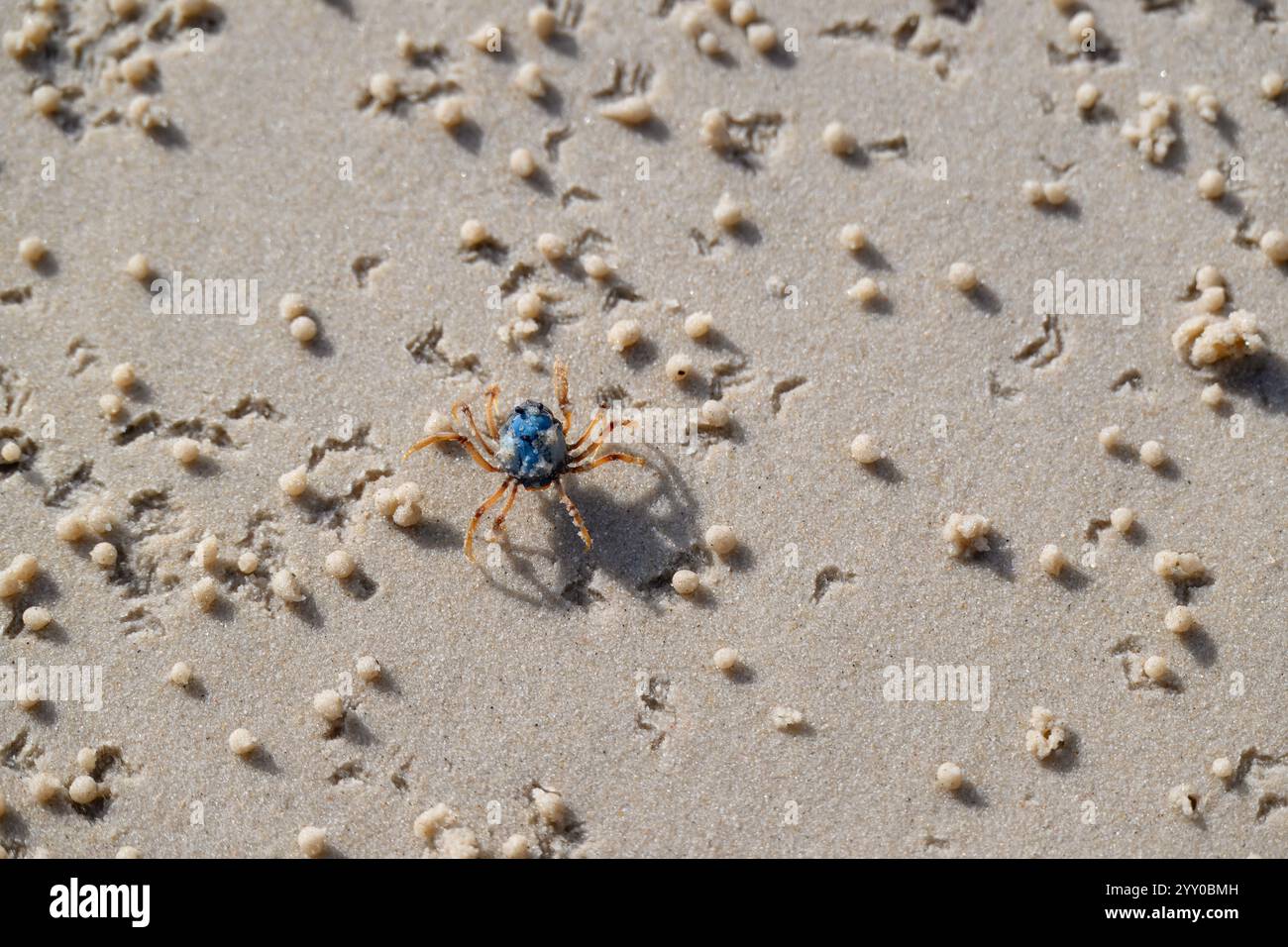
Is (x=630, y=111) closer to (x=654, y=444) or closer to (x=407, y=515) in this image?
(x=654, y=444)

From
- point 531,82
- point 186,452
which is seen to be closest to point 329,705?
point 186,452

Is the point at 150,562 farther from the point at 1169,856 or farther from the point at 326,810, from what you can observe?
the point at 1169,856

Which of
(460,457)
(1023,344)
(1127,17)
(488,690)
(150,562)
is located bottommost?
(488,690)

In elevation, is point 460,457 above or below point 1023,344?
below

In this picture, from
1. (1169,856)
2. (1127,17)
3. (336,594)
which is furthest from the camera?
(1127,17)

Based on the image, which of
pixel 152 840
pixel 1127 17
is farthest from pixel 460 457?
pixel 1127 17

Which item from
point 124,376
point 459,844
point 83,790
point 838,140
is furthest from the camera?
point 838,140

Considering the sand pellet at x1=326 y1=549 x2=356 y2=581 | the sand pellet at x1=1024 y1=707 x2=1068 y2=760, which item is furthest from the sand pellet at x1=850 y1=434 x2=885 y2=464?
the sand pellet at x1=326 y1=549 x2=356 y2=581
